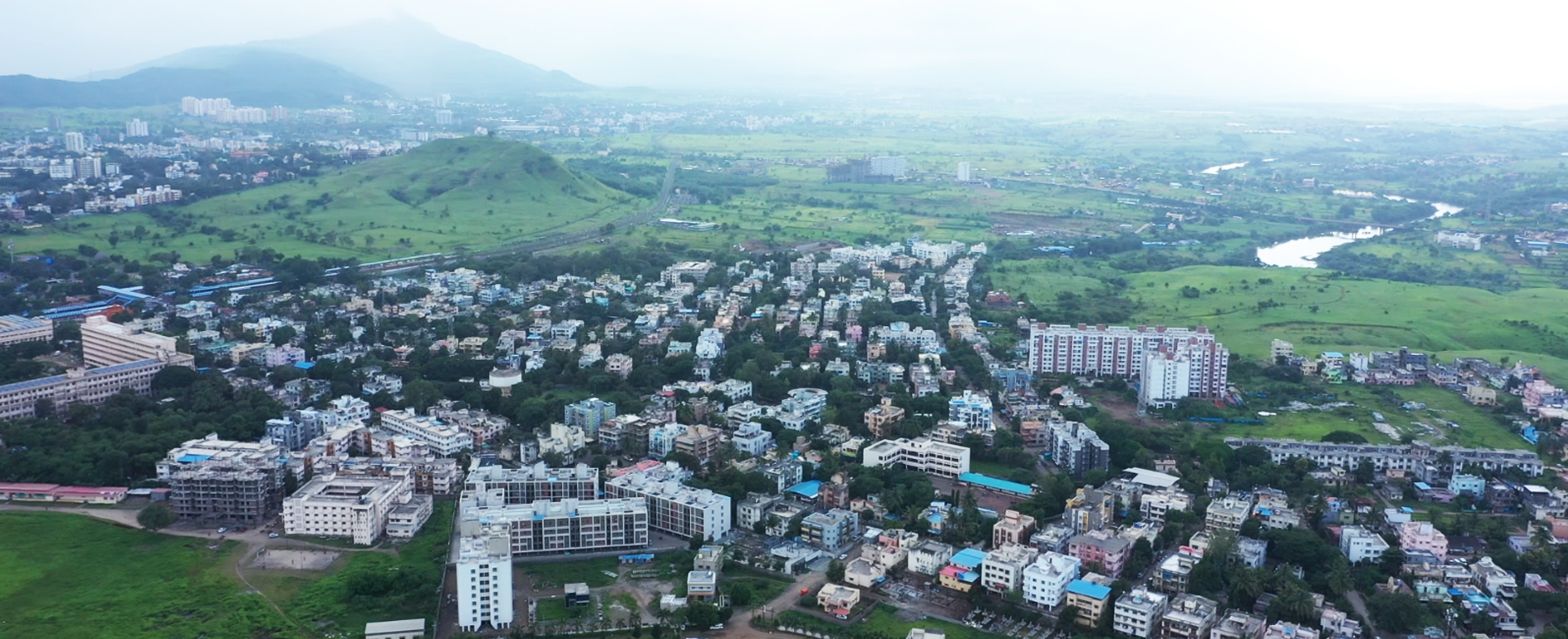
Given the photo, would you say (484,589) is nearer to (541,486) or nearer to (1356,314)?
(541,486)

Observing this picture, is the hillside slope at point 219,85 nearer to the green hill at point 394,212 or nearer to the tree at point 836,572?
the green hill at point 394,212

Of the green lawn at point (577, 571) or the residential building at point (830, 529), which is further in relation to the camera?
the residential building at point (830, 529)

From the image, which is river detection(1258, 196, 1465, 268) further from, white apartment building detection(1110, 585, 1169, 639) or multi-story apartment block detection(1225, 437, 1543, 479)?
white apartment building detection(1110, 585, 1169, 639)

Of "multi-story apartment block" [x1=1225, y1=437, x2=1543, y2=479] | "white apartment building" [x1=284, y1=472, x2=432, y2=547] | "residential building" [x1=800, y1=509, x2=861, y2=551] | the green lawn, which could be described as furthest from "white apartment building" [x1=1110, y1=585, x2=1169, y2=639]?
"white apartment building" [x1=284, y1=472, x2=432, y2=547]

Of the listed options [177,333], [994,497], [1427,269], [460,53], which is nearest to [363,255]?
[177,333]

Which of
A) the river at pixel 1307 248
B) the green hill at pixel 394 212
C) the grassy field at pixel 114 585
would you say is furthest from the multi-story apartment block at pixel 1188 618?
the green hill at pixel 394 212

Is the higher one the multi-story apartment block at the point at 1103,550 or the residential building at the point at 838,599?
the multi-story apartment block at the point at 1103,550

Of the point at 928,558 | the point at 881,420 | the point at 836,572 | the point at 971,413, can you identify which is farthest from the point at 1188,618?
the point at 881,420
